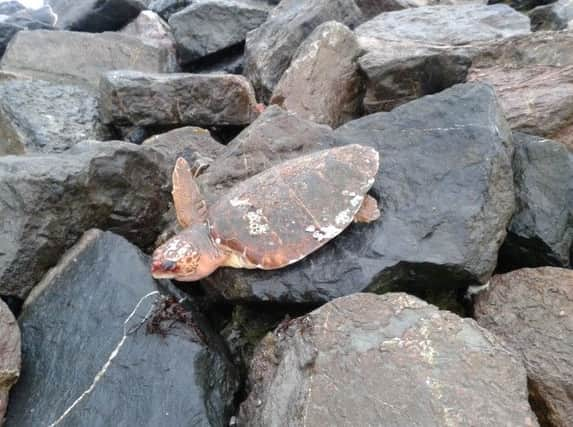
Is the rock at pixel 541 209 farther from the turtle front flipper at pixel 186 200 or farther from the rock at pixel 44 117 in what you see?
the rock at pixel 44 117

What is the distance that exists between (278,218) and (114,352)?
1.21 meters

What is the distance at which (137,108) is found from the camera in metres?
5.05

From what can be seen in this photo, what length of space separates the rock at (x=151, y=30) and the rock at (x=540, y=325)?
655cm

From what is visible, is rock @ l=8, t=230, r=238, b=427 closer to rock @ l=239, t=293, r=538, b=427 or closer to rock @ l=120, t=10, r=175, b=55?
rock @ l=239, t=293, r=538, b=427

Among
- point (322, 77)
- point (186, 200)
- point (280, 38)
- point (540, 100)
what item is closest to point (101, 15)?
point (280, 38)

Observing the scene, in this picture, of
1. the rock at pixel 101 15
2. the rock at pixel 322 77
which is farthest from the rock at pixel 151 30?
the rock at pixel 322 77

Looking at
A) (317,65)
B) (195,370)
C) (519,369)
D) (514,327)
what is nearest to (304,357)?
(195,370)

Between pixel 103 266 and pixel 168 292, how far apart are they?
1.44 ft

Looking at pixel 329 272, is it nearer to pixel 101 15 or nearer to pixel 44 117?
pixel 44 117

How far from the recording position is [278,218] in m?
2.97

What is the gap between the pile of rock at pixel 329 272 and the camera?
220 centimetres

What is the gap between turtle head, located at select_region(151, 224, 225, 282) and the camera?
9.48 ft

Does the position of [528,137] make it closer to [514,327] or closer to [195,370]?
[514,327]

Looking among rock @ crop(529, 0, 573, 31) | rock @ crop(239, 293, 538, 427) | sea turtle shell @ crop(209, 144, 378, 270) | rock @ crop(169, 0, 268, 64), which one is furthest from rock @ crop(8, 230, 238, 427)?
rock @ crop(529, 0, 573, 31)
